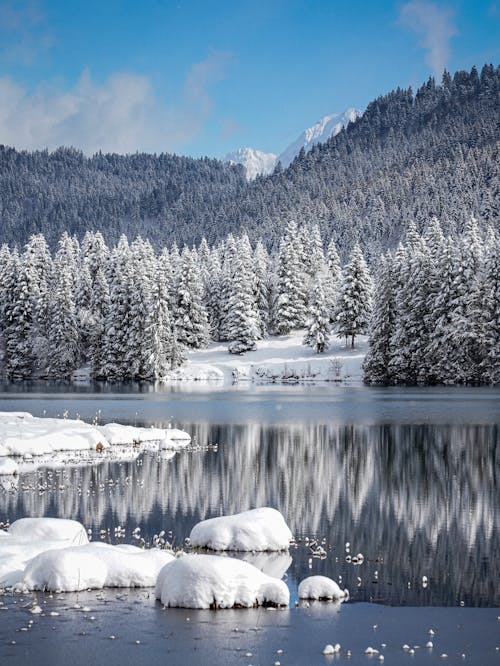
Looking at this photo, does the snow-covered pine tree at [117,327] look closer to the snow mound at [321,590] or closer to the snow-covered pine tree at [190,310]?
the snow-covered pine tree at [190,310]

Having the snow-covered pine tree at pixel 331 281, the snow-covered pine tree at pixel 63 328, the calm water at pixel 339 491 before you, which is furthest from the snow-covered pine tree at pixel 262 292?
the calm water at pixel 339 491

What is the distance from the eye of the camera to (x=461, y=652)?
34.2ft

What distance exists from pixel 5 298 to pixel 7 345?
5.19 m

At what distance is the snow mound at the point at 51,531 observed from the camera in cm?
1453

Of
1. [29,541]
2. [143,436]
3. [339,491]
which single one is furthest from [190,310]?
[29,541]

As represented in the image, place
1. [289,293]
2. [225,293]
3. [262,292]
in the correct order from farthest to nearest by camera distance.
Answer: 1. [262,292]
2. [225,293]
3. [289,293]

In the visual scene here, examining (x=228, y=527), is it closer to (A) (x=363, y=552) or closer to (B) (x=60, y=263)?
(A) (x=363, y=552)

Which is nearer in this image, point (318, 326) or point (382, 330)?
point (382, 330)

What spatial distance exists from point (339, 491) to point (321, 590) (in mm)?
10329

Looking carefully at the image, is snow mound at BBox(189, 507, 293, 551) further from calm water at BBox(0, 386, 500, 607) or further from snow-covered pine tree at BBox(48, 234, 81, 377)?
snow-covered pine tree at BBox(48, 234, 81, 377)

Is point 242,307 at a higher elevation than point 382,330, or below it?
higher

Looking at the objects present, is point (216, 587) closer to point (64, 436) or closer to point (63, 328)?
point (64, 436)

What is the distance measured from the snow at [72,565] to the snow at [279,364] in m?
67.9

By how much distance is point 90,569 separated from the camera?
12.8 meters
